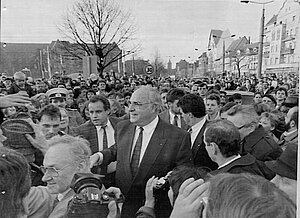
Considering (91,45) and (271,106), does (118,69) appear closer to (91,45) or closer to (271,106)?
(91,45)

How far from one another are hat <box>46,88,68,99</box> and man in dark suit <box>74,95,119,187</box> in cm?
13

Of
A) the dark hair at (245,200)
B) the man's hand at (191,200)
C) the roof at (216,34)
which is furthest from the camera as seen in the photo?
the roof at (216,34)

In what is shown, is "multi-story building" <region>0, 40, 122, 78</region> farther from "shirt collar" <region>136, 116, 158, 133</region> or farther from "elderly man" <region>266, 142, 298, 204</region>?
"elderly man" <region>266, 142, 298, 204</region>

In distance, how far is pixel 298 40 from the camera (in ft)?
3.49

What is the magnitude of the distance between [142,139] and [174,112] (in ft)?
0.65

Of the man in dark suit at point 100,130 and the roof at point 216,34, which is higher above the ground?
the roof at point 216,34

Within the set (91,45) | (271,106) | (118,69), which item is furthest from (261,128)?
(91,45)

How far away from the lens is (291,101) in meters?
1.11

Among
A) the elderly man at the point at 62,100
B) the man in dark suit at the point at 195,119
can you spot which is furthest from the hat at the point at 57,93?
the man in dark suit at the point at 195,119

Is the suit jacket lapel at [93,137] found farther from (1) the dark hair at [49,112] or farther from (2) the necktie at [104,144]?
(1) the dark hair at [49,112]

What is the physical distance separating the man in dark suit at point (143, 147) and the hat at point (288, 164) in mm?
360

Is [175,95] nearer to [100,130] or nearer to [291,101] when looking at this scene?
[100,130]

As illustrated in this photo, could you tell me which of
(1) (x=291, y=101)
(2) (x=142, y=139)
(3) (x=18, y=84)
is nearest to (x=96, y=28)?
(3) (x=18, y=84)

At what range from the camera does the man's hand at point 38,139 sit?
1.17 meters
